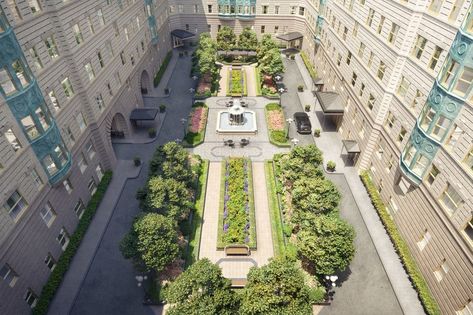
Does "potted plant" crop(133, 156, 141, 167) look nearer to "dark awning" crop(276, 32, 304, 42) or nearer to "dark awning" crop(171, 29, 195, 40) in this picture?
"dark awning" crop(171, 29, 195, 40)

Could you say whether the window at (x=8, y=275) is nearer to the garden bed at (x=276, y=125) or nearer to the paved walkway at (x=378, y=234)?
the paved walkway at (x=378, y=234)

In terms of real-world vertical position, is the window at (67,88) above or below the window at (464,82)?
below

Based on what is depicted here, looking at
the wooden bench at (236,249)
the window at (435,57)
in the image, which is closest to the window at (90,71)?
the wooden bench at (236,249)

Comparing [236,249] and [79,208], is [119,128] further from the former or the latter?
[236,249]

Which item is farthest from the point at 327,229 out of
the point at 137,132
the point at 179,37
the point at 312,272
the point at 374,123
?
the point at 179,37

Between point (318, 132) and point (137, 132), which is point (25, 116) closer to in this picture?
point (137, 132)

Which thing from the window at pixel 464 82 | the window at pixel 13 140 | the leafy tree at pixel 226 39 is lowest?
the leafy tree at pixel 226 39

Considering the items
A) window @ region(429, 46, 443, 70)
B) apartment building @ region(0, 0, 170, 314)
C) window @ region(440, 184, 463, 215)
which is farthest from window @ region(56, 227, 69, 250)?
window @ region(429, 46, 443, 70)

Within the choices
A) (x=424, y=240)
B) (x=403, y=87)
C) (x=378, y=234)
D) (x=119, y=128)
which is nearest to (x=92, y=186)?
(x=119, y=128)
